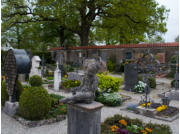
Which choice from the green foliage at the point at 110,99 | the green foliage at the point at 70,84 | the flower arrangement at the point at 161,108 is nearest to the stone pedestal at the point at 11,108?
the green foliage at the point at 110,99

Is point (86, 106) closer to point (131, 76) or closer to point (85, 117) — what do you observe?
point (85, 117)

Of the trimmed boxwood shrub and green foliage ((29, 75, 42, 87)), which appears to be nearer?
the trimmed boxwood shrub

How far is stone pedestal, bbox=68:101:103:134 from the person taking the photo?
3754mm

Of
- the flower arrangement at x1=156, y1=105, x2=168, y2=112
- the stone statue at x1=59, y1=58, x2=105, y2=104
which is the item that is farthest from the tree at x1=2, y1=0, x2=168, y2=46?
the stone statue at x1=59, y1=58, x2=105, y2=104

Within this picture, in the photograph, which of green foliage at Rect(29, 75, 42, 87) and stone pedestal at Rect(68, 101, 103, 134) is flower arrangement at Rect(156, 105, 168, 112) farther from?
green foliage at Rect(29, 75, 42, 87)

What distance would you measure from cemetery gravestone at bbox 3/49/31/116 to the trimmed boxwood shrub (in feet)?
2.87

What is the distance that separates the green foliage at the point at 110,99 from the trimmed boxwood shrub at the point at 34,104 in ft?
9.76

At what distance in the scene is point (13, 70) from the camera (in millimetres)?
6457

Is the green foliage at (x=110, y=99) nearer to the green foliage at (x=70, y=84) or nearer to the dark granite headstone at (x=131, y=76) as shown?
the green foliage at (x=70, y=84)

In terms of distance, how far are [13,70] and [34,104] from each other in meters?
1.63

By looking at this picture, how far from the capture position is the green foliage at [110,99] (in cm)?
796

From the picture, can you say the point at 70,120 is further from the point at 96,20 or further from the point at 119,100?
the point at 96,20

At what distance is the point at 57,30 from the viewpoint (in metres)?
27.1

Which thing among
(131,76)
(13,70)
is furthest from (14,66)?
(131,76)
